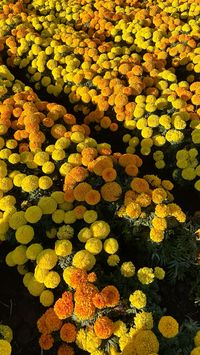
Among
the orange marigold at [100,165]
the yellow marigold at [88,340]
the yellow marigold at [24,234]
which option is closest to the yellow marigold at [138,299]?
the yellow marigold at [88,340]

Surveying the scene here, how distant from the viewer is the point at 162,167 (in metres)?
5.70

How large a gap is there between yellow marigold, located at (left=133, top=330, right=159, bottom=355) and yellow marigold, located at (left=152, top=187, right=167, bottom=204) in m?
1.54

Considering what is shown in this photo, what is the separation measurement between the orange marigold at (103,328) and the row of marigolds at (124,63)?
2.43 metres

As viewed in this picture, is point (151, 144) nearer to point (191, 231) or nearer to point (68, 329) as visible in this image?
point (191, 231)

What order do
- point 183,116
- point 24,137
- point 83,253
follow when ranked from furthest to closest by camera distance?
1. point 183,116
2. point 24,137
3. point 83,253

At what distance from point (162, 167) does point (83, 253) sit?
220cm

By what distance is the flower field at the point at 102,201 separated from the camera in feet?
12.6

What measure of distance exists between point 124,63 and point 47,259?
4326 mm

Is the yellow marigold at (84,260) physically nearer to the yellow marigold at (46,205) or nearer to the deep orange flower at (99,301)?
the deep orange flower at (99,301)

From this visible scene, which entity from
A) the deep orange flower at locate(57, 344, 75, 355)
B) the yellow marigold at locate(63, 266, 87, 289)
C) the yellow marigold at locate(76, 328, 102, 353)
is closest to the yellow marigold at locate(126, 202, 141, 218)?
the yellow marigold at locate(63, 266, 87, 289)

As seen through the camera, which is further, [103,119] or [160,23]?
[160,23]

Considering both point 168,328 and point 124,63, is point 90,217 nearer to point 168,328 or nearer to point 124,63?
point 168,328

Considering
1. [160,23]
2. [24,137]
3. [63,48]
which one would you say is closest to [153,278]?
[24,137]

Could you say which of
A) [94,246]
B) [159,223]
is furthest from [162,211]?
[94,246]
